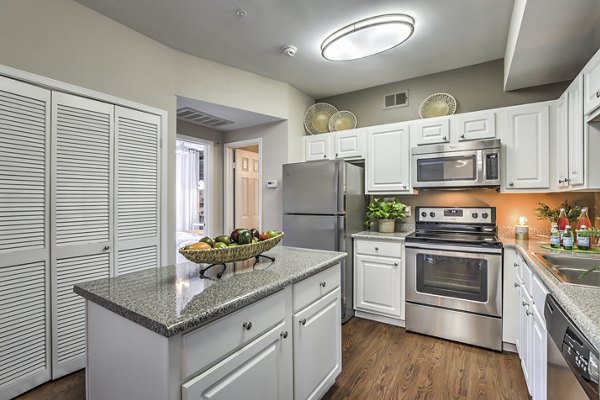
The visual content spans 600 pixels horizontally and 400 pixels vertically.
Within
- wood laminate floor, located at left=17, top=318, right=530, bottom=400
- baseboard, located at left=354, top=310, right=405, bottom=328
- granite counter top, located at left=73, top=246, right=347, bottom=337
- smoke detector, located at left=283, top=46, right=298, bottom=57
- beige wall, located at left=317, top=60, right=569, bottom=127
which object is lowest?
wood laminate floor, located at left=17, top=318, right=530, bottom=400

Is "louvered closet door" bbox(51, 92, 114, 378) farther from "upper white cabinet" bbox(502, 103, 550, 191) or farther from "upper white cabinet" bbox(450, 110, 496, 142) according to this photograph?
"upper white cabinet" bbox(502, 103, 550, 191)

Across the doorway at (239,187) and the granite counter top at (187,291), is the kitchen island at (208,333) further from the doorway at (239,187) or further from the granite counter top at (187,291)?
the doorway at (239,187)

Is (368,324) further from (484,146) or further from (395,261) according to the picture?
(484,146)

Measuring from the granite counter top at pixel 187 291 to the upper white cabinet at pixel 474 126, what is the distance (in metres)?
2.05

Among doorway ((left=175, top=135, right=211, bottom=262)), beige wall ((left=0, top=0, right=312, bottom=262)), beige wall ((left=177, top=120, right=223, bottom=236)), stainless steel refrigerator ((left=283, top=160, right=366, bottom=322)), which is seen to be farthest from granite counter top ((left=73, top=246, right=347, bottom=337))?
doorway ((left=175, top=135, right=211, bottom=262))

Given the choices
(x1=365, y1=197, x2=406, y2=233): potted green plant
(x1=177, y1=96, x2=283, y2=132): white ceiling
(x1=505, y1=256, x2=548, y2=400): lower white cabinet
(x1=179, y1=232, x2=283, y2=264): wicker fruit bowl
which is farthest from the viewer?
(x1=365, y1=197, x2=406, y2=233): potted green plant

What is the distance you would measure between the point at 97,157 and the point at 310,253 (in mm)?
1819

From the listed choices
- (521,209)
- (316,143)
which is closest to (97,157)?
(316,143)

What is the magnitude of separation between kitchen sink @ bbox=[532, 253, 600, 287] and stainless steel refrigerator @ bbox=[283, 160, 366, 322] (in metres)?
1.56

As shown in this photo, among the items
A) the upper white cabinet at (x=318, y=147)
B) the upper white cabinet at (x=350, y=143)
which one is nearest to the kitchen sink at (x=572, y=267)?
the upper white cabinet at (x=350, y=143)

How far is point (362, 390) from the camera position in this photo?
1965 mm

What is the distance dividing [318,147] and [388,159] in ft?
3.00

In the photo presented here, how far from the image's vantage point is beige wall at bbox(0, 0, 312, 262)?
6.28 feet

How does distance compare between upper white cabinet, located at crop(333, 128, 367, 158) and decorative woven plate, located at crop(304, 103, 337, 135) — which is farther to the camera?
decorative woven plate, located at crop(304, 103, 337, 135)
